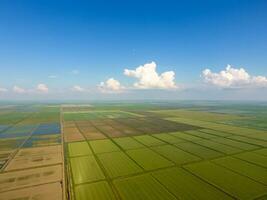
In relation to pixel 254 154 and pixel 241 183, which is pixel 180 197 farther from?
pixel 254 154

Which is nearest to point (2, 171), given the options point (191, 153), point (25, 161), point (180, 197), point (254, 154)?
point (25, 161)

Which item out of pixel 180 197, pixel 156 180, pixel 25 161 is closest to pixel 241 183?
pixel 180 197

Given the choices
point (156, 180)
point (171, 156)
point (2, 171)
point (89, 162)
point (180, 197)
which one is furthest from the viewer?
point (171, 156)

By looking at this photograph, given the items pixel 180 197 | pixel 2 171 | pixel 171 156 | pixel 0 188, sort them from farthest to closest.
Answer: pixel 171 156 < pixel 2 171 < pixel 0 188 < pixel 180 197

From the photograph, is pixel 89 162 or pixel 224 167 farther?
pixel 89 162

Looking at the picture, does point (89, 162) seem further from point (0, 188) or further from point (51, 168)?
point (0, 188)

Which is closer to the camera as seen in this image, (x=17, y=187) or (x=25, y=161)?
(x=17, y=187)

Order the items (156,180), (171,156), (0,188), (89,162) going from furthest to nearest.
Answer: (171,156) → (89,162) → (156,180) → (0,188)
